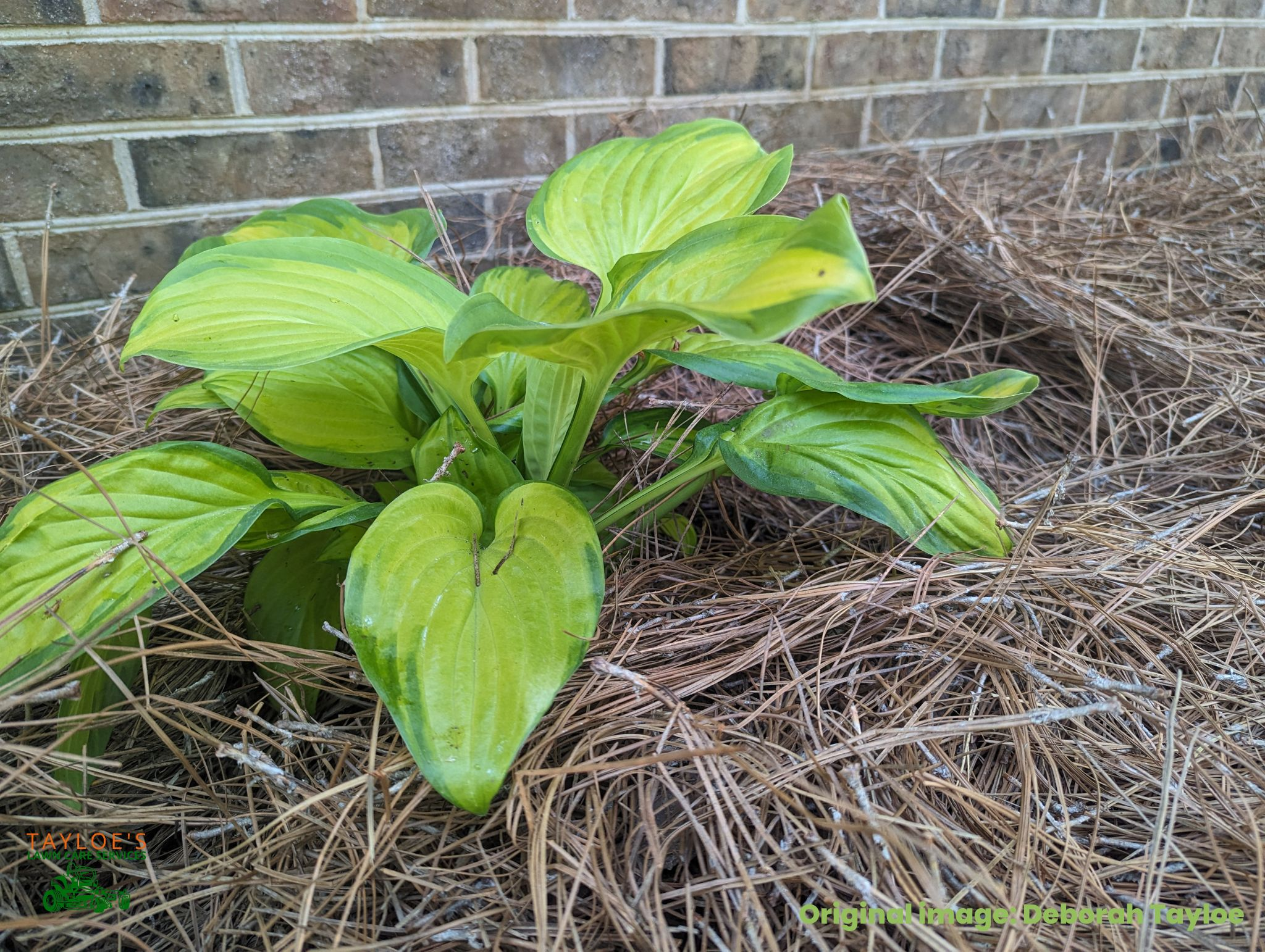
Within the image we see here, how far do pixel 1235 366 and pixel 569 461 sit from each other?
109 centimetres

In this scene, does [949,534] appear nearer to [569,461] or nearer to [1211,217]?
[569,461]

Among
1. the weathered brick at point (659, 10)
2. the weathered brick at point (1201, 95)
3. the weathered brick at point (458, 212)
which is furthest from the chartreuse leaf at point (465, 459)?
the weathered brick at point (1201, 95)

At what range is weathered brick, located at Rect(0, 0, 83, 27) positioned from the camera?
1.09 meters

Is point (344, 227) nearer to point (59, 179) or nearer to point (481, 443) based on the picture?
point (481, 443)

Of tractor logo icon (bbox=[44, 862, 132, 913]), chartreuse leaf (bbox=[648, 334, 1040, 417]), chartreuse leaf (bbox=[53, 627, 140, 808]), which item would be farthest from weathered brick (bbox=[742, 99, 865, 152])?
tractor logo icon (bbox=[44, 862, 132, 913])

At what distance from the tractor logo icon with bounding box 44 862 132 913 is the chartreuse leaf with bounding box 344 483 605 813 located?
10.4 inches

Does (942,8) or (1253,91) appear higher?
(942,8)

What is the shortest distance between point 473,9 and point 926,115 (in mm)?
1100

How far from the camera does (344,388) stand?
2.91ft

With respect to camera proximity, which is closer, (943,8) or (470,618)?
(470,618)

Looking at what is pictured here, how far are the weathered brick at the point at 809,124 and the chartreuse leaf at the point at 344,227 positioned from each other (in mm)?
858

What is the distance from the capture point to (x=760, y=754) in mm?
625

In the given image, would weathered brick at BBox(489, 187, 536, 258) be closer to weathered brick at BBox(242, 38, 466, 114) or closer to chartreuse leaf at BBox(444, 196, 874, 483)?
weathered brick at BBox(242, 38, 466, 114)

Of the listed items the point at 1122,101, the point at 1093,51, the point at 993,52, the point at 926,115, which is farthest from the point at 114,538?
the point at 1122,101
